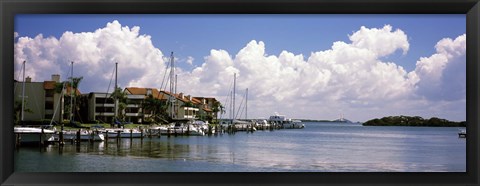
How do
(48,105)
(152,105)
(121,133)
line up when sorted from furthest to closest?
(152,105) < (48,105) < (121,133)

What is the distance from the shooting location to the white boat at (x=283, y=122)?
1799 inches

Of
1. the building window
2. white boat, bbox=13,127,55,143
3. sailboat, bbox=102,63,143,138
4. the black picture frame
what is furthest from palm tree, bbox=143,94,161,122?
the black picture frame

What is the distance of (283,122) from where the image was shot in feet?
154

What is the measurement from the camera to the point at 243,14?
293 cm

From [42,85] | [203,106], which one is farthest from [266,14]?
[203,106]

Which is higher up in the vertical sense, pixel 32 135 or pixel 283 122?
pixel 32 135

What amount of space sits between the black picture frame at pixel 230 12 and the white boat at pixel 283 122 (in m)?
41.2

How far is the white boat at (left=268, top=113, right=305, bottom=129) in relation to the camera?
45.7m

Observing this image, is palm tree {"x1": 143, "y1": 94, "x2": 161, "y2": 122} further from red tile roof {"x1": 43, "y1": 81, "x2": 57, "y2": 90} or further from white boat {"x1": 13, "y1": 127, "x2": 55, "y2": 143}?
white boat {"x1": 13, "y1": 127, "x2": 55, "y2": 143}

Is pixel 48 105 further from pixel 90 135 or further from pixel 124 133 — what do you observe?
pixel 90 135

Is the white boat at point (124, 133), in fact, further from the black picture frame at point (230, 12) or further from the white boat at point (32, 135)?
the black picture frame at point (230, 12)

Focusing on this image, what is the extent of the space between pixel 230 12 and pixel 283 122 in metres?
44.4

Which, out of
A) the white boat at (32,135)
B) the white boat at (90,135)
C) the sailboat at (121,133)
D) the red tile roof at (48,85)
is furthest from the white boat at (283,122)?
the white boat at (32,135)

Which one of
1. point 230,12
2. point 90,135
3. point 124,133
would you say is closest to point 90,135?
point 90,135
